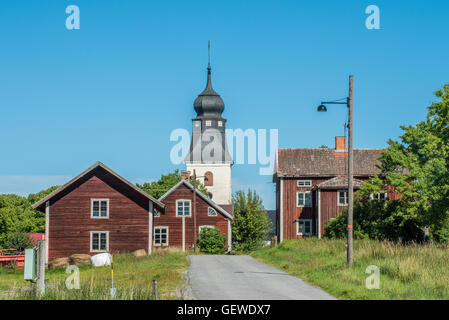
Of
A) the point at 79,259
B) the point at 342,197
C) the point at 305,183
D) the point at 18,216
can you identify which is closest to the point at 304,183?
the point at 305,183

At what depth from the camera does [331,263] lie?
2420 centimetres

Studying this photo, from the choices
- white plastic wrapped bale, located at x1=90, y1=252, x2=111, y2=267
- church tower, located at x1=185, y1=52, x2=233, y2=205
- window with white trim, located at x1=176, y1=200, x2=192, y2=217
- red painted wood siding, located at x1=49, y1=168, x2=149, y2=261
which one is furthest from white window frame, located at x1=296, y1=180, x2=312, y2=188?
church tower, located at x1=185, y1=52, x2=233, y2=205

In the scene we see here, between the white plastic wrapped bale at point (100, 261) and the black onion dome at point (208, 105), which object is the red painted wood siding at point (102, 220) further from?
the black onion dome at point (208, 105)

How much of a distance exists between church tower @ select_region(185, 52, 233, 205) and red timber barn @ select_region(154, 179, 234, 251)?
4319cm

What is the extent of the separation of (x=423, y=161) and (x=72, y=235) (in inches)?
928

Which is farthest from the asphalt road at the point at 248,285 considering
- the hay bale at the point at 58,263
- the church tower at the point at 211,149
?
the church tower at the point at 211,149

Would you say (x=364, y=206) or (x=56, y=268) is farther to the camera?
(x=364, y=206)

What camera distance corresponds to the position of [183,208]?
2072 inches

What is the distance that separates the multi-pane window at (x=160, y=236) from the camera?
52.1 metres

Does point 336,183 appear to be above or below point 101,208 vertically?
above

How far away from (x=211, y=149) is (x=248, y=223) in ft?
144

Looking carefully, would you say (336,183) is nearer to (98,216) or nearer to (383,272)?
(98,216)
